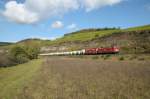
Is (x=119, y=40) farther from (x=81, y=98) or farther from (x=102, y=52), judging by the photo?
(x=81, y=98)

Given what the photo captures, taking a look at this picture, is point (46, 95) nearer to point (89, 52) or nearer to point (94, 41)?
point (89, 52)

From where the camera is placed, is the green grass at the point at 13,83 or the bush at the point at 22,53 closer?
the green grass at the point at 13,83

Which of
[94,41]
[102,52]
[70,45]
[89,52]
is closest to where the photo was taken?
[102,52]

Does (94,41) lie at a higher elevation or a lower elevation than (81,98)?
higher

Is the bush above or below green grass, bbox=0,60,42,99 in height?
above

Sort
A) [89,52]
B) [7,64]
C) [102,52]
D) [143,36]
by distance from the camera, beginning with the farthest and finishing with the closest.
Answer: [89,52] → [143,36] → [102,52] → [7,64]

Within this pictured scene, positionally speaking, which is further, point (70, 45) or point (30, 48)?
point (70, 45)

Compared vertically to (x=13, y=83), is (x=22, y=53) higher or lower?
higher

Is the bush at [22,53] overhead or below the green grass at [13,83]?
overhead

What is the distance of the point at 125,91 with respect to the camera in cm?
1255

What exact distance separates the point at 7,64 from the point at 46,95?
41410mm

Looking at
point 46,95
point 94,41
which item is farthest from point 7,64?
point 94,41

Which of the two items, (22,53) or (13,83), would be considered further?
(22,53)

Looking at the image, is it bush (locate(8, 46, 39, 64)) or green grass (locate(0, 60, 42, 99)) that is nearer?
green grass (locate(0, 60, 42, 99))
